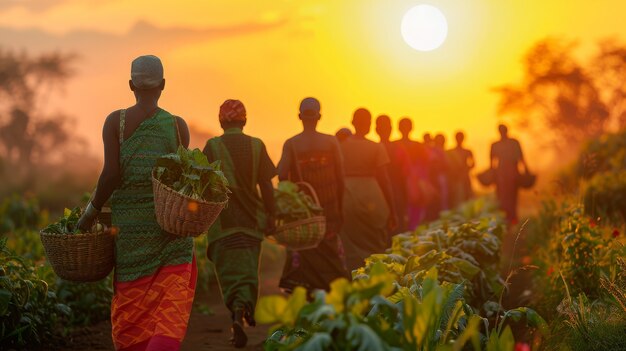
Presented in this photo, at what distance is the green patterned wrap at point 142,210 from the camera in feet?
21.6

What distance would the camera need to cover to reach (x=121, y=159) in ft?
21.6

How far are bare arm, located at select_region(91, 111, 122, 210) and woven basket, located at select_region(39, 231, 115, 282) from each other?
21 cm

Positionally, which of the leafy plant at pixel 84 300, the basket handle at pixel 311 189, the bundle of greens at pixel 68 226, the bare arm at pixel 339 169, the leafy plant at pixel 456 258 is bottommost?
the leafy plant at pixel 84 300

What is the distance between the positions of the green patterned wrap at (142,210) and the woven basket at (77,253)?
0.35ft

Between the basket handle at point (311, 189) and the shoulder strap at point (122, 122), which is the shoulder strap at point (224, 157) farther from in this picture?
the shoulder strap at point (122, 122)

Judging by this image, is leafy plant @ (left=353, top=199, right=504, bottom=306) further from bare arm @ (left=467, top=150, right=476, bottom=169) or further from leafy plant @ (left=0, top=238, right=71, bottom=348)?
bare arm @ (left=467, top=150, right=476, bottom=169)

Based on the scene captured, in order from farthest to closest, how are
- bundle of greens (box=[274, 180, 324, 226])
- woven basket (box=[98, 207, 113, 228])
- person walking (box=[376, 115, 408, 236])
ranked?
person walking (box=[376, 115, 408, 236]), bundle of greens (box=[274, 180, 324, 226]), woven basket (box=[98, 207, 113, 228])

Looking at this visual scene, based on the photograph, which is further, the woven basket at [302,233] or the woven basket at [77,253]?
the woven basket at [302,233]

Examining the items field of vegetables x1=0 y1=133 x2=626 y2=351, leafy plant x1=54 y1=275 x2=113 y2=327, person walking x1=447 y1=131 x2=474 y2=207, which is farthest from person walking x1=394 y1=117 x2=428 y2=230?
leafy plant x1=54 y1=275 x2=113 y2=327

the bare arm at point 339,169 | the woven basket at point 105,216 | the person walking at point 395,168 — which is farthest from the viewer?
the person walking at point 395,168

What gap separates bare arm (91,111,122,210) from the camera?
6.53m

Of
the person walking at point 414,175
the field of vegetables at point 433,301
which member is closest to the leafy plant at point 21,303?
the field of vegetables at point 433,301

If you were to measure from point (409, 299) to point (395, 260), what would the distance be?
3582 mm

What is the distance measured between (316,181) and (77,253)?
13.6 feet
